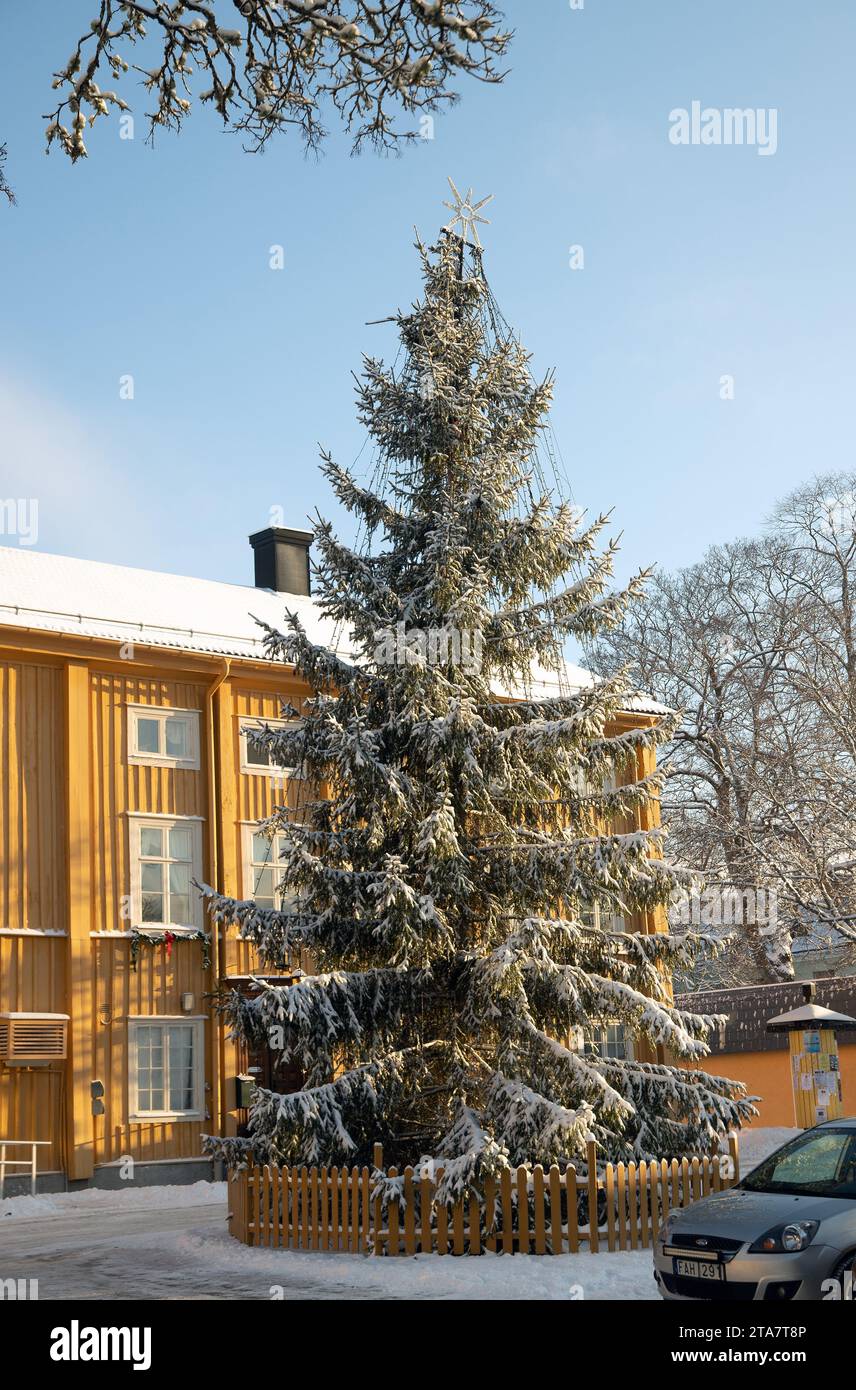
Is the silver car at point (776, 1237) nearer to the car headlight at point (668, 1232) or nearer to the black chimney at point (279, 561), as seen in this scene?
the car headlight at point (668, 1232)

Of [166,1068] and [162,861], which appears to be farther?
[162,861]

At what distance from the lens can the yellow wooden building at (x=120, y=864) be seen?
2273 cm

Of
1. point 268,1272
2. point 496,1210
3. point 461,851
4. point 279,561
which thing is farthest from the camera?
point 279,561

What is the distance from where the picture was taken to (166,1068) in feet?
78.6

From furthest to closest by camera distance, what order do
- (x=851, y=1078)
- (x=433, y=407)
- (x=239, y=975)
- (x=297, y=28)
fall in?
(x=851, y=1078)
(x=239, y=975)
(x=433, y=407)
(x=297, y=28)

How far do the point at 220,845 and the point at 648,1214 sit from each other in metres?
13.5

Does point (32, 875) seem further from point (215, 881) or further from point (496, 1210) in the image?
point (496, 1210)

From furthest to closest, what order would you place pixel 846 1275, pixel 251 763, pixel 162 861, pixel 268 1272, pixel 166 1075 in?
pixel 251 763 → pixel 162 861 → pixel 166 1075 → pixel 268 1272 → pixel 846 1275

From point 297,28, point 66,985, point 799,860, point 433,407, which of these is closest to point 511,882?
point 433,407

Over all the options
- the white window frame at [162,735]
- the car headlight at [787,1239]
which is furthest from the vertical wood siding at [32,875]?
the car headlight at [787,1239]

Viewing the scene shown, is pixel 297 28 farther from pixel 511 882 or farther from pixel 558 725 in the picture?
pixel 511 882

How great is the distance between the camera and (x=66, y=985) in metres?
23.1

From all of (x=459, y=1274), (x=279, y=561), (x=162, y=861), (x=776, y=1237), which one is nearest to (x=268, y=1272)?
(x=459, y=1274)

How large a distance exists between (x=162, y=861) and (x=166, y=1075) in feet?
11.4
